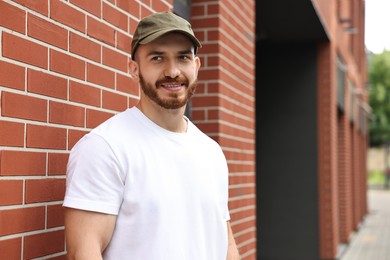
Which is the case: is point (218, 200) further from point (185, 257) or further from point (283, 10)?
point (283, 10)

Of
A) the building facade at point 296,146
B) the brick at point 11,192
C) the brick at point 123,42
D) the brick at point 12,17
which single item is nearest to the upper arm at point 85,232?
the brick at point 11,192

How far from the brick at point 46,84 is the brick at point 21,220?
415 millimetres

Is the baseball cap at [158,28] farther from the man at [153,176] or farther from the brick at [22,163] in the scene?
the brick at [22,163]

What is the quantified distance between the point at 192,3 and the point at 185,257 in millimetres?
2575

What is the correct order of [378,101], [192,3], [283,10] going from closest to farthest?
[192,3]
[283,10]
[378,101]

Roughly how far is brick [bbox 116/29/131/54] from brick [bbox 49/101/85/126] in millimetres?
482

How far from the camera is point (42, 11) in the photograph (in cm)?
223

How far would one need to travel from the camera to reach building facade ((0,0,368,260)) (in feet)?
6.83

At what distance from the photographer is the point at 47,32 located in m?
2.26

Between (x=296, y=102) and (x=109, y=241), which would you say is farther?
(x=296, y=102)

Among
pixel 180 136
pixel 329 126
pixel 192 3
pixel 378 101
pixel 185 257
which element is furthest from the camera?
pixel 378 101

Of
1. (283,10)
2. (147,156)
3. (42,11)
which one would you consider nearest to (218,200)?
(147,156)

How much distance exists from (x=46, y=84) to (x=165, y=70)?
48 centimetres

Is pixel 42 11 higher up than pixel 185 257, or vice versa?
pixel 42 11
